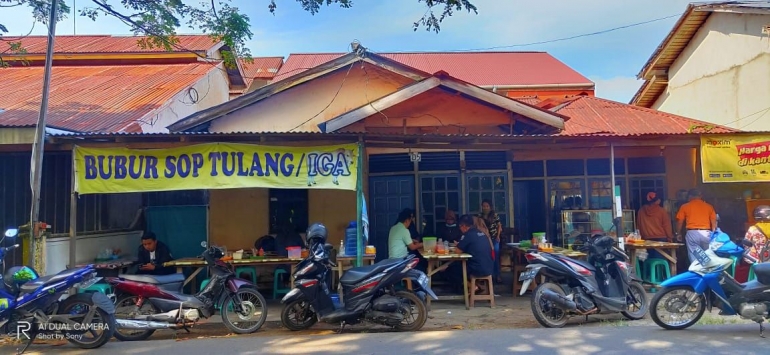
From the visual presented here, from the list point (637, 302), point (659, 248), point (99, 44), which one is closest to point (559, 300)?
point (637, 302)

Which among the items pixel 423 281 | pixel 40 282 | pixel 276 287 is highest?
pixel 40 282

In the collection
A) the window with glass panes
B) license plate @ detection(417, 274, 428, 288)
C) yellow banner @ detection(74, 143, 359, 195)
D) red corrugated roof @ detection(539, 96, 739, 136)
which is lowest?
license plate @ detection(417, 274, 428, 288)

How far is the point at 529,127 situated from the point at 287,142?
4.90 meters

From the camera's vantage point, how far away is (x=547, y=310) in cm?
673

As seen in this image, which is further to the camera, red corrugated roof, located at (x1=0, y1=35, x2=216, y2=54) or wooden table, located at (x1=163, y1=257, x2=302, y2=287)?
red corrugated roof, located at (x1=0, y1=35, x2=216, y2=54)

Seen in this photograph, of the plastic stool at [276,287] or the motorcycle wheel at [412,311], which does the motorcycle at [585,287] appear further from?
the plastic stool at [276,287]

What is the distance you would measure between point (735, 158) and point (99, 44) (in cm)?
1702

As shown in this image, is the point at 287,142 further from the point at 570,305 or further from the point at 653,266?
the point at 653,266

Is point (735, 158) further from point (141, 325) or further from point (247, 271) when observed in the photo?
point (141, 325)

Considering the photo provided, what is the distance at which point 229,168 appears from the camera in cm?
766

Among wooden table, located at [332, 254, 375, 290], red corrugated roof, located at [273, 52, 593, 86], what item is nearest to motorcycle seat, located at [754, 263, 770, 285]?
wooden table, located at [332, 254, 375, 290]

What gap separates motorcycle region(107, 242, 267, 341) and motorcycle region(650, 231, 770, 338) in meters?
5.10

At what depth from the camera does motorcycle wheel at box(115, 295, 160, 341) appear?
648cm

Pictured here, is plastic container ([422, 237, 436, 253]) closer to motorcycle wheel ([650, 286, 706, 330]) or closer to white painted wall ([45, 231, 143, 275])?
motorcycle wheel ([650, 286, 706, 330])
